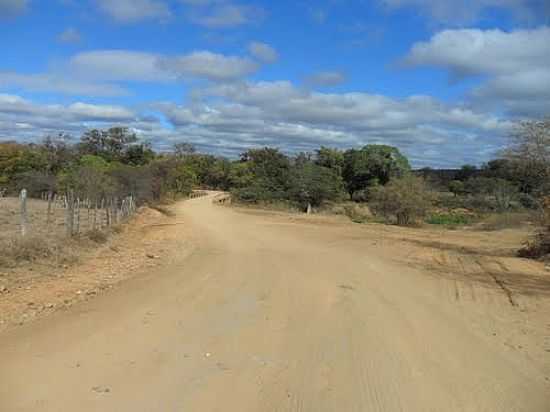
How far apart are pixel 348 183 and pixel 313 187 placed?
1594 centimetres

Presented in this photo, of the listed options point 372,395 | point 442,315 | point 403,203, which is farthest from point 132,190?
point 372,395

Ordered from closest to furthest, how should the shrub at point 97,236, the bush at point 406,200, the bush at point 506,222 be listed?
1. the shrub at point 97,236
2. the bush at point 506,222
3. the bush at point 406,200

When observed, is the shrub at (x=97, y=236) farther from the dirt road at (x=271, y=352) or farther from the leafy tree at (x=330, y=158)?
the leafy tree at (x=330, y=158)

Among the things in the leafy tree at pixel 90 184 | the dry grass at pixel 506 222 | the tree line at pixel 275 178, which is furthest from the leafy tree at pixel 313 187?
the leafy tree at pixel 90 184

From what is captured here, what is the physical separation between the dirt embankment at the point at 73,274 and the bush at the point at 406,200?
21218 millimetres

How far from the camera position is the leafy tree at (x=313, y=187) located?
170 ft

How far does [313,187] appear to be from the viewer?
5184cm

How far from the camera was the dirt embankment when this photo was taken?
383 inches

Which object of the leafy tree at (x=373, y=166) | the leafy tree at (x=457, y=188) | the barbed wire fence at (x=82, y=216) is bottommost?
the barbed wire fence at (x=82, y=216)

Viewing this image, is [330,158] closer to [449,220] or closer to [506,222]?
[449,220]

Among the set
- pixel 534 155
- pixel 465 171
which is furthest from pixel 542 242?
pixel 465 171

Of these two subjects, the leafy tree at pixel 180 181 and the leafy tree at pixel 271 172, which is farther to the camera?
the leafy tree at pixel 180 181

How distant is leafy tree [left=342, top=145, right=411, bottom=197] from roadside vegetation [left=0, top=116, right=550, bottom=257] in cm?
11

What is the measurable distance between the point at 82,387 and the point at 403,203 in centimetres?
3525
